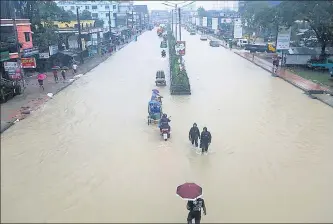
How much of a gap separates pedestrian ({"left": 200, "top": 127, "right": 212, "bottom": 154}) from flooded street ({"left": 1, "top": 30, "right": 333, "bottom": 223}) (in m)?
0.45

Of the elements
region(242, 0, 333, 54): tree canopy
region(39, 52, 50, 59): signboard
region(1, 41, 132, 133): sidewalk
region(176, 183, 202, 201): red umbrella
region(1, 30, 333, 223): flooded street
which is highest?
region(242, 0, 333, 54): tree canopy

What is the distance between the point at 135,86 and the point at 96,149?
1487 cm

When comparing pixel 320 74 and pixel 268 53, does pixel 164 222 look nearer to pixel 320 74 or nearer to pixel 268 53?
pixel 320 74

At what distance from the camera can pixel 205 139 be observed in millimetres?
13992

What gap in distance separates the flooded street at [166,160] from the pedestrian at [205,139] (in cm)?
45

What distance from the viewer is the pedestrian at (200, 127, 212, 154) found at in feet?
45.6

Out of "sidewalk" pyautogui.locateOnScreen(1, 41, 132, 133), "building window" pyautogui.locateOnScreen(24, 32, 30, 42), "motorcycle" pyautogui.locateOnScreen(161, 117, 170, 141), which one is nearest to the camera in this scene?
"motorcycle" pyautogui.locateOnScreen(161, 117, 170, 141)

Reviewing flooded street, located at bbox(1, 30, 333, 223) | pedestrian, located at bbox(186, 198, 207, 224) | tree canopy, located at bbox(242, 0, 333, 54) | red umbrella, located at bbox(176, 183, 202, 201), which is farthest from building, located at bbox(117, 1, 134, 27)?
pedestrian, located at bbox(186, 198, 207, 224)

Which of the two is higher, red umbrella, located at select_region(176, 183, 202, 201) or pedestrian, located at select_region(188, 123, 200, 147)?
red umbrella, located at select_region(176, 183, 202, 201)

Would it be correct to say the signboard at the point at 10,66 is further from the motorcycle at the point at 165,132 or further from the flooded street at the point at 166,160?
the motorcycle at the point at 165,132

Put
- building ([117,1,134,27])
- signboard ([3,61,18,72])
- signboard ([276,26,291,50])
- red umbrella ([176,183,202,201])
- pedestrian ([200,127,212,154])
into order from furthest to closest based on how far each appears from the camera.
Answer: building ([117,1,134,27]), signboard ([276,26,291,50]), signboard ([3,61,18,72]), pedestrian ([200,127,212,154]), red umbrella ([176,183,202,201])

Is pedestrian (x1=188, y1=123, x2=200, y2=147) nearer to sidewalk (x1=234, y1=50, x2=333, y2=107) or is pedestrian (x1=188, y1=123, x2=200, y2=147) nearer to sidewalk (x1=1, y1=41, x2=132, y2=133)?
sidewalk (x1=1, y1=41, x2=132, y2=133)

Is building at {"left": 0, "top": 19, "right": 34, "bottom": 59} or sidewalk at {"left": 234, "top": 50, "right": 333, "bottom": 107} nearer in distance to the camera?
sidewalk at {"left": 234, "top": 50, "right": 333, "bottom": 107}

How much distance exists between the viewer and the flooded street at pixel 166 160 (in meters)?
9.76
